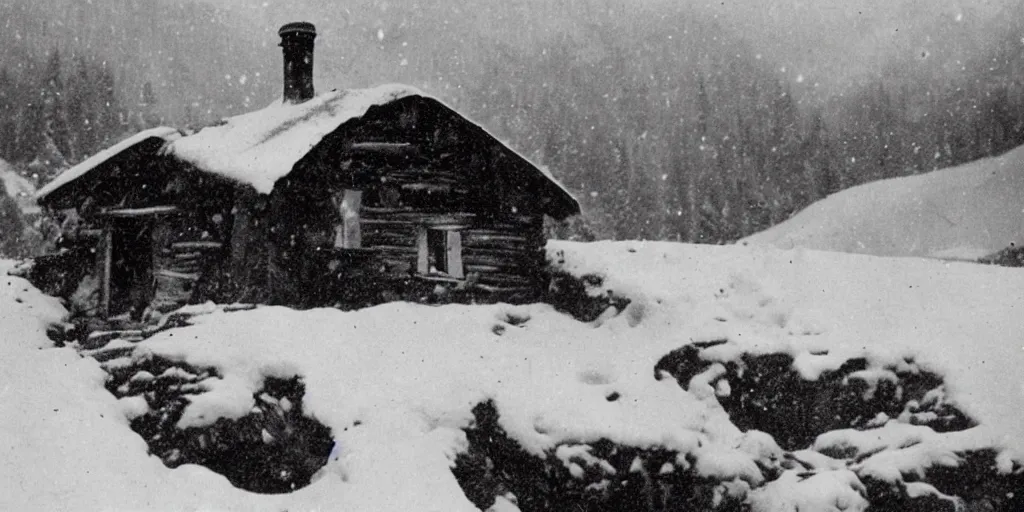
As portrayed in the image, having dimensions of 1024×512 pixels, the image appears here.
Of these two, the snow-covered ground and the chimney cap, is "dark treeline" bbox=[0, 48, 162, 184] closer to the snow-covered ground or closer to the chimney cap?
the chimney cap

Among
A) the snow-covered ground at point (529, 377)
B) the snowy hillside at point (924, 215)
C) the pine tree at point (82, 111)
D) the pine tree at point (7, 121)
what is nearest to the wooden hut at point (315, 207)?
the snow-covered ground at point (529, 377)

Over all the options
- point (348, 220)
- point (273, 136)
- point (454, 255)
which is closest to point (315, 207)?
point (348, 220)

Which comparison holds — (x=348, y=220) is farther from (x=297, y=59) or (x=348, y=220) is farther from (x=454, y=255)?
(x=297, y=59)

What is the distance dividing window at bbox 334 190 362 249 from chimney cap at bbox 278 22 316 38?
517cm

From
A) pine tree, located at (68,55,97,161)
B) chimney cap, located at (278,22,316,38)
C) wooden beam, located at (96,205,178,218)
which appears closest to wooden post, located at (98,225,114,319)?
wooden beam, located at (96,205,178,218)

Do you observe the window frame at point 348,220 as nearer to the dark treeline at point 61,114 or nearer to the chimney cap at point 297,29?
the chimney cap at point 297,29

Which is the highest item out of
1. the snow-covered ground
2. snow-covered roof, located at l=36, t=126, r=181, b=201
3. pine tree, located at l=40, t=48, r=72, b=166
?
pine tree, located at l=40, t=48, r=72, b=166

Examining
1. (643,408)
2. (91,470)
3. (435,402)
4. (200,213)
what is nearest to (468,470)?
(435,402)

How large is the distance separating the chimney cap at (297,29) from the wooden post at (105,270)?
17.9 ft

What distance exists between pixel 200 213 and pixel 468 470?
812 cm

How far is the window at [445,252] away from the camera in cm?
1570

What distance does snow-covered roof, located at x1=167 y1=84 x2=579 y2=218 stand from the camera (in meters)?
13.2

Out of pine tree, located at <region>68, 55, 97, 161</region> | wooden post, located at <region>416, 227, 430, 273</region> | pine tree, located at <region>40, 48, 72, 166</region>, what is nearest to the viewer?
wooden post, located at <region>416, 227, 430, 273</region>

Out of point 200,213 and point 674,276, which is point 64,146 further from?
point 674,276
